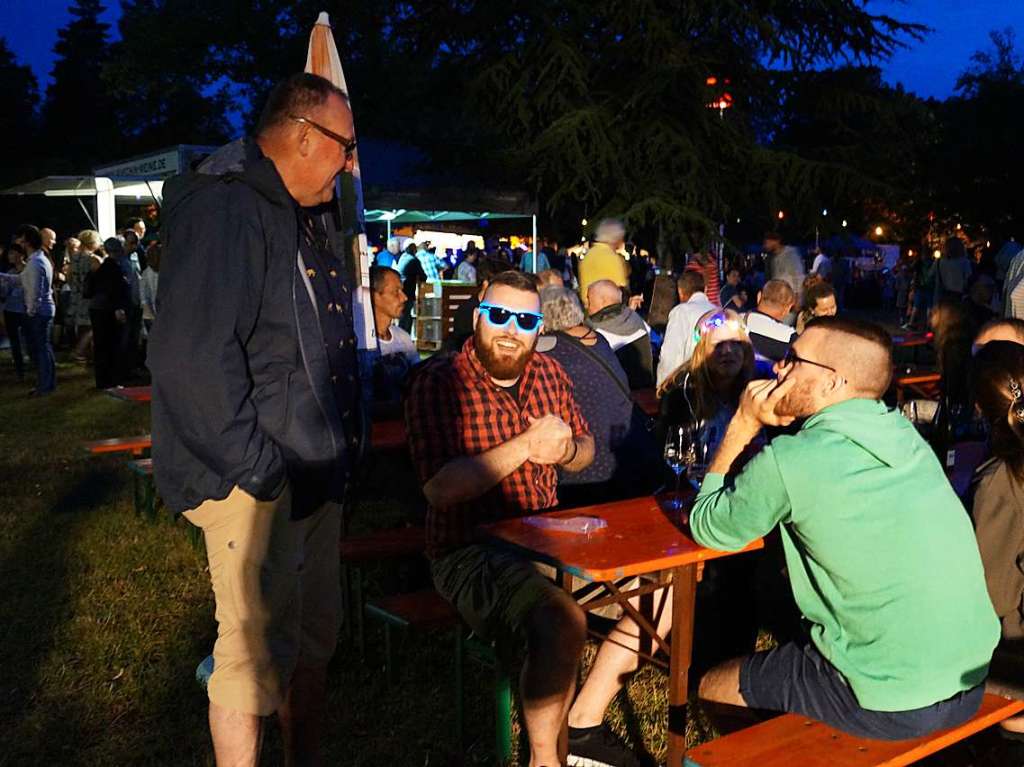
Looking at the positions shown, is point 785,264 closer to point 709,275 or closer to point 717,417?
point 709,275

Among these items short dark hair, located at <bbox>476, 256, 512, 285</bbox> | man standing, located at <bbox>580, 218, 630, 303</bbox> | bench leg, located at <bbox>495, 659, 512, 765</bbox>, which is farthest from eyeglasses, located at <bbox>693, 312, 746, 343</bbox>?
man standing, located at <bbox>580, 218, 630, 303</bbox>

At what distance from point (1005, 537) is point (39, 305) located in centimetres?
1073

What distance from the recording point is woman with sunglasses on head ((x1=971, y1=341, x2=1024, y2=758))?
287 centimetres

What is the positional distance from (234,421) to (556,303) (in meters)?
3.02

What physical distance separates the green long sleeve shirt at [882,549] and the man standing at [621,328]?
14.0ft

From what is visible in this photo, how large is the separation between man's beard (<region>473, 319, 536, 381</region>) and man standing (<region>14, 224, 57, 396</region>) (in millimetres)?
9251

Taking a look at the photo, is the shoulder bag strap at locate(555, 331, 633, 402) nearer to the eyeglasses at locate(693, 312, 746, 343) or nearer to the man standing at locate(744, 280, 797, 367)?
the eyeglasses at locate(693, 312, 746, 343)

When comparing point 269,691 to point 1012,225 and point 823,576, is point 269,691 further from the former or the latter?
point 1012,225

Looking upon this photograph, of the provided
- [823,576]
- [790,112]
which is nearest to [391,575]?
[823,576]

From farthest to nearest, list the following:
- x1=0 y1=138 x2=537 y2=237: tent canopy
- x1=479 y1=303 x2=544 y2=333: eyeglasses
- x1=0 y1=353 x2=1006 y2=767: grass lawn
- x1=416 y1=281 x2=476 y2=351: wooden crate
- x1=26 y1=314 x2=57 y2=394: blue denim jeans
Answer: x1=416 y1=281 x2=476 y2=351: wooden crate
x1=0 y1=138 x2=537 y2=237: tent canopy
x1=26 y1=314 x2=57 y2=394: blue denim jeans
x1=0 y1=353 x2=1006 y2=767: grass lawn
x1=479 y1=303 x2=544 y2=333: eyeglasses

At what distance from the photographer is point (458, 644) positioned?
3.33m

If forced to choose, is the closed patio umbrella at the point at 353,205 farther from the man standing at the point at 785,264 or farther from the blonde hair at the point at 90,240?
the blonde hair at the point at 90,240

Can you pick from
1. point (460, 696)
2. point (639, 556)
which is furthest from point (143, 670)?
point (639, 556)

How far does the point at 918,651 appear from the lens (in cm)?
234
